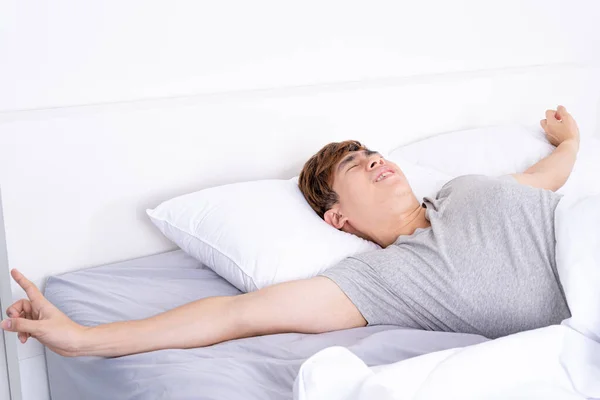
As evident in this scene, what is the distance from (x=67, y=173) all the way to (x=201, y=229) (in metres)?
0.33

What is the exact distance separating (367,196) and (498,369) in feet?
2.03

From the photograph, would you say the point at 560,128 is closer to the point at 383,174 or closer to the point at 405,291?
the point at 383,174

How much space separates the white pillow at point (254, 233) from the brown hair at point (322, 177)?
0.02 m

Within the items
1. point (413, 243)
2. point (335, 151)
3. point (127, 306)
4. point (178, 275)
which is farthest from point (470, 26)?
point (127, 306)

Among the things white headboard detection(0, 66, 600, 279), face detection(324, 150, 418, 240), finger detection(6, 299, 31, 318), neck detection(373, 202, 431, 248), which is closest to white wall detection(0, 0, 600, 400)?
white headboard detection(0, 66, 600, 279)

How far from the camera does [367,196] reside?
5.48ft

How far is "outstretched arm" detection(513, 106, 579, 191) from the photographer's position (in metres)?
1.93

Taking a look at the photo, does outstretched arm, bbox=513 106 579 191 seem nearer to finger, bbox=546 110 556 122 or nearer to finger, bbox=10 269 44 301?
finger, bbox=546 110 556 122

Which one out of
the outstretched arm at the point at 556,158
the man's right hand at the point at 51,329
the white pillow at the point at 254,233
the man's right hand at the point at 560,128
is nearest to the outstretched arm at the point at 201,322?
the man's right hand at the point at 51,329

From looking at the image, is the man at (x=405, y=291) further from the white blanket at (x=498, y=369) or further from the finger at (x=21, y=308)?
the white blanket at (x=498, y=369)

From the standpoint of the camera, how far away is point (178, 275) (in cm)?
169

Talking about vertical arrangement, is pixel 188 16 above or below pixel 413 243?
above

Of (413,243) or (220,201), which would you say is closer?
(413,243)

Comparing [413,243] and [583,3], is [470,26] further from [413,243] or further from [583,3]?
[413,243]
